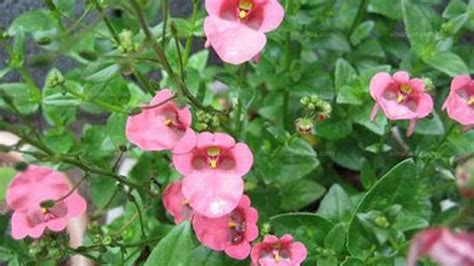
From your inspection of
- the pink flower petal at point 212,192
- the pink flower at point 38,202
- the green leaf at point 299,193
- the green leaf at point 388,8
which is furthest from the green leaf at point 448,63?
the pink flower at point 38,202

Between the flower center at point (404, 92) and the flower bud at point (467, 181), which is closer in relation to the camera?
the flower bud at point (467, 181)

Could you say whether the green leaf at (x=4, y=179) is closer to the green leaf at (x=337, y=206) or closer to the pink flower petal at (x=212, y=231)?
the pink flower petal at (x=212, y=231)

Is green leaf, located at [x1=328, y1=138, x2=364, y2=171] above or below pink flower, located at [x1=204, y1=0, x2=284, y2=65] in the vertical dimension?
below

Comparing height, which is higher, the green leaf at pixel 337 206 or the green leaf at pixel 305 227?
the green leaf at pixel 305 227

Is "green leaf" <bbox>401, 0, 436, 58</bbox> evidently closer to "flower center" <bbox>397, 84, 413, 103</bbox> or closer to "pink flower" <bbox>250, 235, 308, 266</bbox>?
"flower center" <bbox>397, 84, 413, 103</bbox>

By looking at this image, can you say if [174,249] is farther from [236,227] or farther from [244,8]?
[244,8]

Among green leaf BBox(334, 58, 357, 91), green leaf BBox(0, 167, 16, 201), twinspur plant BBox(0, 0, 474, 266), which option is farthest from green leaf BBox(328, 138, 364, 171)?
green leaf BBox(0, 167, 16, 201)

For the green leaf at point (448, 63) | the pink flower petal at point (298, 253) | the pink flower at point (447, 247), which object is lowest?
the pink flower petal at point (298, 253)

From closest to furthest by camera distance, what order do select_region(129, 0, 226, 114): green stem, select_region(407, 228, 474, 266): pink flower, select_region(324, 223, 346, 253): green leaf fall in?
select_region(407, 228, 474, 266): pink flower
select_region(129, 0, 226, 114): green stem
select_region(324, 223, 346, 253): green leaf
